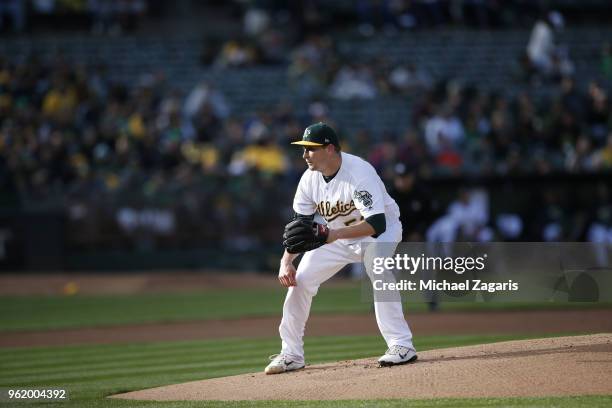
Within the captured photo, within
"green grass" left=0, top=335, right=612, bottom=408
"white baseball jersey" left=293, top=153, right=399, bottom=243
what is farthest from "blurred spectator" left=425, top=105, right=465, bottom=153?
"white baseball jersey" left=293, top=153, right=399, bottom=243

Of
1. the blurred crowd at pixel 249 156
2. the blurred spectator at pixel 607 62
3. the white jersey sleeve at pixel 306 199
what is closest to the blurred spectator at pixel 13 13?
the blurred crowd at pixel 249 156

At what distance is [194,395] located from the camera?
7.41 metres

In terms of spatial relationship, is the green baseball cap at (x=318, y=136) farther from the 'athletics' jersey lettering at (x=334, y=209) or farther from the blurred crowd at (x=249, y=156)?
the blurred crowd at (x=249, y=156)

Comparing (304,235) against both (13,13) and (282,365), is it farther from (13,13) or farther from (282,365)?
(13,13)

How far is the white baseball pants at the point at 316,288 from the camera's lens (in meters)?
7.60

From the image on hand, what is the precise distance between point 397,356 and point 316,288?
82cm

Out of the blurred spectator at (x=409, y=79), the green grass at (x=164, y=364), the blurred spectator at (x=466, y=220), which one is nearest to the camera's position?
the green grass at (x=164, y=364)

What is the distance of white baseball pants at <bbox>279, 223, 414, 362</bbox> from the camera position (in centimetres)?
760

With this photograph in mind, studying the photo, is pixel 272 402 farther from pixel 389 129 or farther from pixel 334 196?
pixel 389 129

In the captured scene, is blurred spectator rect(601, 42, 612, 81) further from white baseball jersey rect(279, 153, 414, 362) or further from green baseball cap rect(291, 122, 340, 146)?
green baseball cap rect(291, 122, 340, 146)

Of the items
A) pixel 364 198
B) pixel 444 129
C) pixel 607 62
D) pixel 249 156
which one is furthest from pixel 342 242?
pixel 607 62

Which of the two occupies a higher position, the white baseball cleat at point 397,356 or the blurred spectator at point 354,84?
the blurred spectator at point 354,84

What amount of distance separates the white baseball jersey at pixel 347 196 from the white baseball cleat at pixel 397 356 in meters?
0.88

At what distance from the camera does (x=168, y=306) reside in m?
16.1
